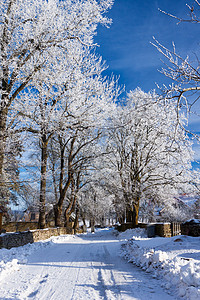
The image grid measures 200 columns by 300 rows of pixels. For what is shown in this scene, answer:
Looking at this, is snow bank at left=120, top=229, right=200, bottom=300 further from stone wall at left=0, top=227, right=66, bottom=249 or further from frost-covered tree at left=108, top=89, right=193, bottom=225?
frost-covered tree at left=108, top=89, right=193, bottom=225

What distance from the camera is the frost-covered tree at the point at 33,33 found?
10.1 meters

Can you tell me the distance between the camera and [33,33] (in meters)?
10.6

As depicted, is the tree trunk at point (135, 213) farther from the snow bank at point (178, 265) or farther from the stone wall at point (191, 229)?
the snow bank at point (178, 265)

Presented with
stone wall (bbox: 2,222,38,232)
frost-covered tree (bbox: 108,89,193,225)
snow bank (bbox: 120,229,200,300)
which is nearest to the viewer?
snow bank (bbox: 120,229,200,300)

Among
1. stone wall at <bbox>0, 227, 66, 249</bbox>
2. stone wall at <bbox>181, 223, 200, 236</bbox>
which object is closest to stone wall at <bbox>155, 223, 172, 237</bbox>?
stone wall at <bbox>181, 223, 200, 236</bbox>

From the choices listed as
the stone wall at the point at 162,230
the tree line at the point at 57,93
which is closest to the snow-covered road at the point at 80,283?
the tree line at the point at 57,93

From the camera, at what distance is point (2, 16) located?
10.3 metres

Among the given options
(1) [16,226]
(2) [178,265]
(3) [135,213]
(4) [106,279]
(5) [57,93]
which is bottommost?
(1) [16,226]

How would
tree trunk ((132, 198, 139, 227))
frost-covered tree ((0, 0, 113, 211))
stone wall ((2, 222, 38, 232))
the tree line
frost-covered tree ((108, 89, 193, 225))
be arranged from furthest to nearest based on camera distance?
stone wall ((2, 222, 38, 232)) → tree trunk ((132, 198, 139, 227)) → frost-covered tree ((108, 89, 193, 225)) → frost-covered tree ((0, 0, 113, 211)) → the tree line

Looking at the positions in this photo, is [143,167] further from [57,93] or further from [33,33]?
[33,33]

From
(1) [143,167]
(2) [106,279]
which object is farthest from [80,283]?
(1) [143,167]

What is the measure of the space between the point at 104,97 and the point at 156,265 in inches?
525

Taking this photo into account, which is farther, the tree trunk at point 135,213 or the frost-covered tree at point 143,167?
the tree trunk at point 135,213

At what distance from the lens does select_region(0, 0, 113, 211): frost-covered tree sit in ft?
33.2
